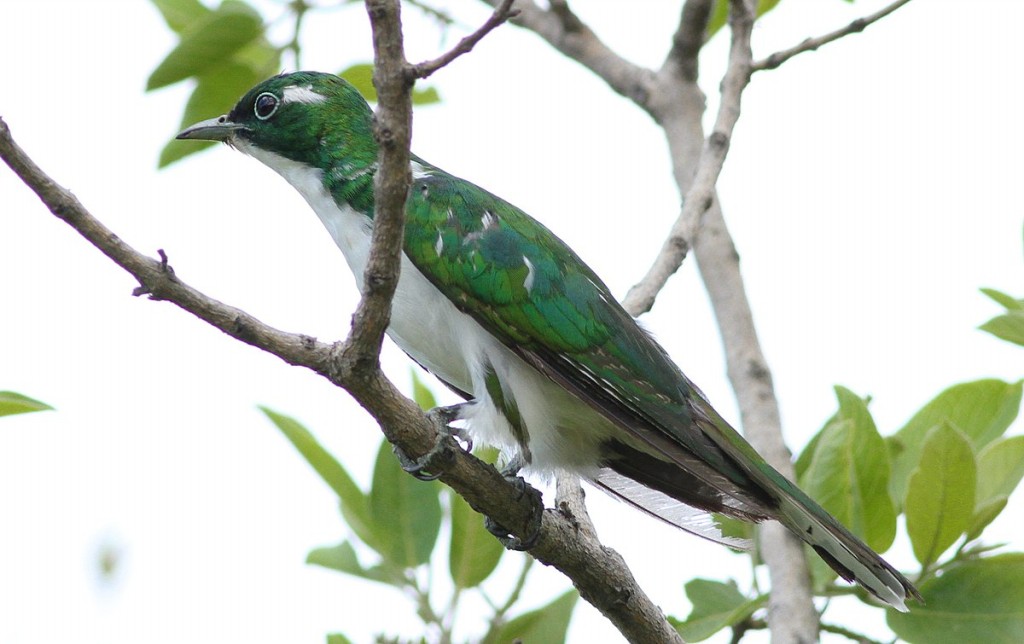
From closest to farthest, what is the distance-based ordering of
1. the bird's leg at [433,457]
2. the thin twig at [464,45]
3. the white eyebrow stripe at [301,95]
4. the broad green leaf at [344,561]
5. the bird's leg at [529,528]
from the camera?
the thin twig at [464,45], the bird's leg at [433,457], the bird's leg at [529,528], the broad green leaf at [344,561], the white eyebrow stripe at [301,95]

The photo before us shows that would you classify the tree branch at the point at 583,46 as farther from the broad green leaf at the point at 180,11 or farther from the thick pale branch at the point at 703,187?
the broad green leaf at the point at 180,11

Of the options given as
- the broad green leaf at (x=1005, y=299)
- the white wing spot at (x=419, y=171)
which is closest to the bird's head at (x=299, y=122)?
the white wing spot at (x=419, y=171)

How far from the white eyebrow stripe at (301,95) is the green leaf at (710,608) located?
2363 mm

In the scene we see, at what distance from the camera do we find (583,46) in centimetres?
589

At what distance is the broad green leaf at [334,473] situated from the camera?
493 cm

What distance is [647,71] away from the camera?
5.68 metres

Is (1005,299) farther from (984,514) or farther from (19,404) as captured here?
(19,404)

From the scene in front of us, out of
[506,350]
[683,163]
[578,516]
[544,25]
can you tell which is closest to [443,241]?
[506,350]

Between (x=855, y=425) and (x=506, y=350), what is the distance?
4.07 ft

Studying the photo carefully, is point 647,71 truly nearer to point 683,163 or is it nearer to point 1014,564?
point 683,163

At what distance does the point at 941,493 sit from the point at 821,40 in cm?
200

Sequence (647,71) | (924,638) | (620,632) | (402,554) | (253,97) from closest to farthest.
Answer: (620,632) < (924,638) < (402,554) < (253,97) < (647,71)

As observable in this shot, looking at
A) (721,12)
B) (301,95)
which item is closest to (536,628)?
(301,95)

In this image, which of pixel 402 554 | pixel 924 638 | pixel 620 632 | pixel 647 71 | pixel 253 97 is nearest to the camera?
pixel 620 632
